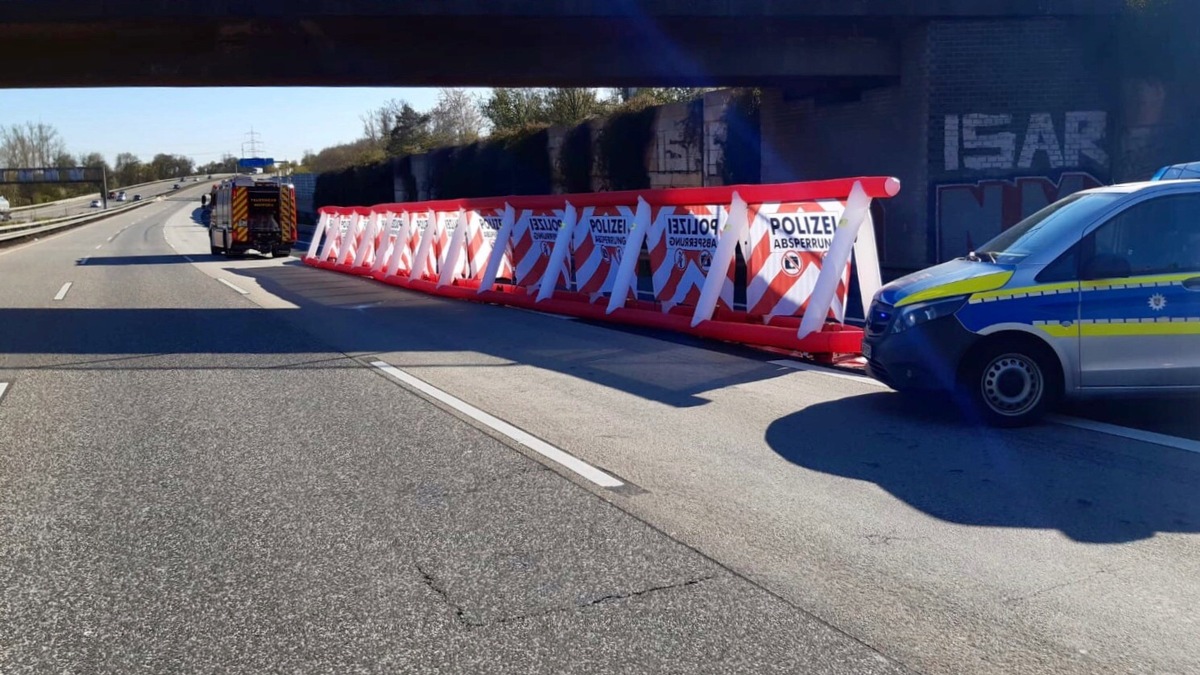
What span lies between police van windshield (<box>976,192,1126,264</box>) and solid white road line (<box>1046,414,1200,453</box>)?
48.6 inches

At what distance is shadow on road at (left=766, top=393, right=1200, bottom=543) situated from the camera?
585 centimetres

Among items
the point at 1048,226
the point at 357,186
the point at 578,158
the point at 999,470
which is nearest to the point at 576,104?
the point at 578,158

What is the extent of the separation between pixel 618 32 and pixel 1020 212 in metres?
7.79

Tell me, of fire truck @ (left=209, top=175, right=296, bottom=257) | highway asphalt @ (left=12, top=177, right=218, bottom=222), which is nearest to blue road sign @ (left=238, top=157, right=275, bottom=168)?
highway asphalt @ (left=12, top=177, right=218, bottom=222)

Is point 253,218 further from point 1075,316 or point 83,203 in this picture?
point 83,203

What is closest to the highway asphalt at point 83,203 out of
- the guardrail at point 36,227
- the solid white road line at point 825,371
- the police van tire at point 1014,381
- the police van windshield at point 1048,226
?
the guardrail at point 36,227

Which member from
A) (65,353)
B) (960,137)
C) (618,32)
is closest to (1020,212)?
(960,137)

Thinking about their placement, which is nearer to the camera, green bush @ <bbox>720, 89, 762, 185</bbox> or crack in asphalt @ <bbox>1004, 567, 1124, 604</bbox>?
crack in asphalt @ <bbox>1004, 567, 1124, 604</bbox>

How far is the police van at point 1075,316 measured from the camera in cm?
755

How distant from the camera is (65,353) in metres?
12.5

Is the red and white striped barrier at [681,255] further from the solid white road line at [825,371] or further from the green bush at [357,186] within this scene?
the green bush at [357,186]

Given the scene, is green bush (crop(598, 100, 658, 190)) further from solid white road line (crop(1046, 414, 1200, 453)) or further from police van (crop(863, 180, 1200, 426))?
solid white road line (crop(1046, 414, 1200, 453))

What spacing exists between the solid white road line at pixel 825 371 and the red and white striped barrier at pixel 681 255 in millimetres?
195

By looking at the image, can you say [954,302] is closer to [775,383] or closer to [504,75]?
[775,383]
